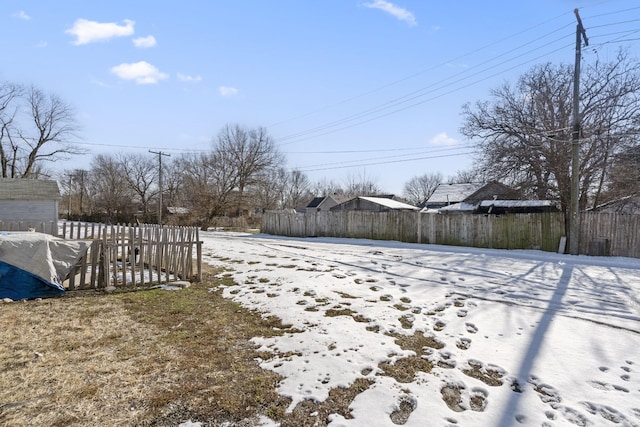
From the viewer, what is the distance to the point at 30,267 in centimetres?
631

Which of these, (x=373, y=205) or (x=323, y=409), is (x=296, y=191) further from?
(x=323, y=409)

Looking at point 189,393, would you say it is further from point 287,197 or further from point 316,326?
point 287,197

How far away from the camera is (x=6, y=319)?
5055 millimetres

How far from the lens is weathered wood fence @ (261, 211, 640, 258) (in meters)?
12.9

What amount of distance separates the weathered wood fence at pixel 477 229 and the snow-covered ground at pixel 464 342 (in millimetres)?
5230

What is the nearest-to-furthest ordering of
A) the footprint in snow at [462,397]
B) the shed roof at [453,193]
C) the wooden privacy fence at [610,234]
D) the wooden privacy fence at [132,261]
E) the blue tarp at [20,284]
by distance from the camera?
the footprint in snow at [462,397]
the blue tarp at [20,284]
the wooden privacy fence at [132,261]
the wooden privacy fence at [610,234]
the shed roof at [453,193]

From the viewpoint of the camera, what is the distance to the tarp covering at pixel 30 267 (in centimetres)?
622

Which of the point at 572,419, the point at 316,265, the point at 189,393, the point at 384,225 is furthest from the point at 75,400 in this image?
the point at 384,225

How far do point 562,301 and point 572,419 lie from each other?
4.41 metres

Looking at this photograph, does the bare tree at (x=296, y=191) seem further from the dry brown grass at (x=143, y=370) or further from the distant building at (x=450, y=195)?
the dry brown grass at (x=143, y=370)

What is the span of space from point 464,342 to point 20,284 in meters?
7.57

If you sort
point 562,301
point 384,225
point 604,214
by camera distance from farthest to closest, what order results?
1. point 384,225
2. point 604,214
3. point 562,301

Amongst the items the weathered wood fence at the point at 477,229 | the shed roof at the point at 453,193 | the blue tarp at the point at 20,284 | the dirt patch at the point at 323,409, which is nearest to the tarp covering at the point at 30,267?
the blue tarp at the point at 20,284

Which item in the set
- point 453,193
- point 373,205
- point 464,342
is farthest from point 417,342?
point 453,193
